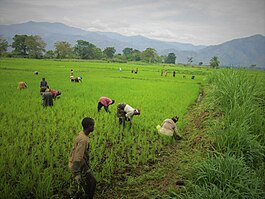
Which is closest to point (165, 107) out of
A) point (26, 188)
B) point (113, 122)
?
point (113, 122)

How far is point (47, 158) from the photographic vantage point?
3896 millimetres

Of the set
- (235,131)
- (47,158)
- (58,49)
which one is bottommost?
(47,158)

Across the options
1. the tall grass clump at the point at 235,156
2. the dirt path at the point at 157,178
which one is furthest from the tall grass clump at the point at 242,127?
the dirt path at the point at 157,178

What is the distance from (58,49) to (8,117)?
6682 cm

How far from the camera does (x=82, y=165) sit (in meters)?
2.78

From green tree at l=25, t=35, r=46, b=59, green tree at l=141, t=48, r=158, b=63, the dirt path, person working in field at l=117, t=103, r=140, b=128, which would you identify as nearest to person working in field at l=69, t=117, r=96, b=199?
the dirt path

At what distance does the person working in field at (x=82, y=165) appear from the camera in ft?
8.76

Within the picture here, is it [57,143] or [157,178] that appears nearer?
[157,178]

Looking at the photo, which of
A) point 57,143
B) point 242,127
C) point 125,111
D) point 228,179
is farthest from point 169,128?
point 57,143

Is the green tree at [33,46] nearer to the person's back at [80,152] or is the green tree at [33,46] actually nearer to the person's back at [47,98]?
the person's back at [47,98]

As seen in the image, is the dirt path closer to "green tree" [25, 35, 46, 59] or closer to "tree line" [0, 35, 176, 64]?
"tree line" [0, 35, 176, 64]

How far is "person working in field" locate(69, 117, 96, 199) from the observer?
267 cm

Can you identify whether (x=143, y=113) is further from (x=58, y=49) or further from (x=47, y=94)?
(x=58, y=49)

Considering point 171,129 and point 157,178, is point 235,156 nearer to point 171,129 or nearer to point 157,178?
point 157,178
